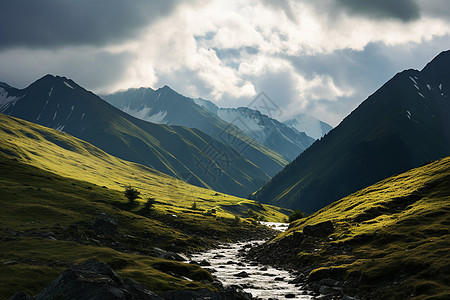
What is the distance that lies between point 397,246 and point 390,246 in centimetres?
133

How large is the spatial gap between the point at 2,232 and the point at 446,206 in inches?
3060

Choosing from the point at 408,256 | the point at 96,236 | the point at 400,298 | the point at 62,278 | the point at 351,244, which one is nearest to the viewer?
the point at 62,278

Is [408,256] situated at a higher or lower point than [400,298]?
higher

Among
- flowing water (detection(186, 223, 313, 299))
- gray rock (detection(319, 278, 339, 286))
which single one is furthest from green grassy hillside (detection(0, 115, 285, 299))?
gray rock (detection(319, 278, 339, 286))

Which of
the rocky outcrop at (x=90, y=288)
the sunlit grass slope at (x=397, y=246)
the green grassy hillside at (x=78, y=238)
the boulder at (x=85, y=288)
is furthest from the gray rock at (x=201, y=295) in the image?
the sunlit grass slope at (x=397, y=246)

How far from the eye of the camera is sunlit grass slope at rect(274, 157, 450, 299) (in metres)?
32.4

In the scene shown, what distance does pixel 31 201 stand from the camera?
78.8 meters

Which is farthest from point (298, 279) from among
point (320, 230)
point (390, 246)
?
point (320, 230)

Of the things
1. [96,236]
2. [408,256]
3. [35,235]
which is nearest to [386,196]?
[408,256]

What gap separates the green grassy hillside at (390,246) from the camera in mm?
32812

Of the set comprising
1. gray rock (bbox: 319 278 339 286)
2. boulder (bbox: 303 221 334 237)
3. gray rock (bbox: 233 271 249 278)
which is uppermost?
boulder (bbox: 303 221 334 237)

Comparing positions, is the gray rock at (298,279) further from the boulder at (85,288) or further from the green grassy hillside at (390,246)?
the boulder at (85,288)

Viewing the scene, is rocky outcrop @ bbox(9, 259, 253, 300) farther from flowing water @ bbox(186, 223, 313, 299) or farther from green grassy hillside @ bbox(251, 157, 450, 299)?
green grassy hillside @ bbox(251, 157, 450, 299)

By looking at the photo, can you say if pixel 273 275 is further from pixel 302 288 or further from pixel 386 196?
pixel 386 196
